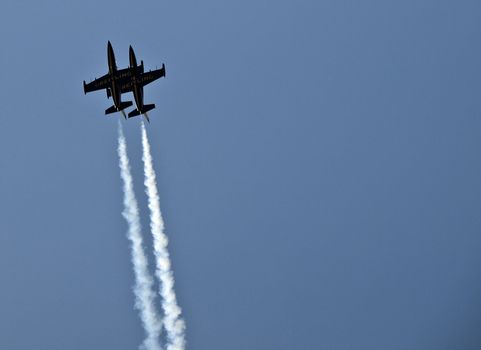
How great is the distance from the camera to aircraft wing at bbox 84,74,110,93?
17375 centimetres

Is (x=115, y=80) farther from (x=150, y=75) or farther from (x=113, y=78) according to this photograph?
(x=150, y=75)

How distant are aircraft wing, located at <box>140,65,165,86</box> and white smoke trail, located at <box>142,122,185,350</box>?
8347 millimetres

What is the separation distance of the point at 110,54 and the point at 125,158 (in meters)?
19.5

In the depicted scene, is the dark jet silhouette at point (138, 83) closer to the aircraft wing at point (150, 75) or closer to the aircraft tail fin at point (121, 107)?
the aircraft wing at point (150, 75)

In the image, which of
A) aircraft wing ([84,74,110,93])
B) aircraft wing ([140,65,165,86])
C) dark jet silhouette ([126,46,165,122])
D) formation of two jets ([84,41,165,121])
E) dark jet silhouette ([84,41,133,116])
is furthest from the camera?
aircraft wing ([140,65,165,86])

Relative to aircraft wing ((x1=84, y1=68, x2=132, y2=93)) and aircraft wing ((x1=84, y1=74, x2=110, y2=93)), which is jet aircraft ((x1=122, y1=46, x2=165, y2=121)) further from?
aircraft wing ((x1=84, y1=74, x2=110, y2=93))

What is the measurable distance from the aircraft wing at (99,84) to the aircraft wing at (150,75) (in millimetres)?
5126

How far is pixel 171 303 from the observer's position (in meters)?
181

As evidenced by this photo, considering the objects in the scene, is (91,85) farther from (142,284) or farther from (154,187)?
(142,284)

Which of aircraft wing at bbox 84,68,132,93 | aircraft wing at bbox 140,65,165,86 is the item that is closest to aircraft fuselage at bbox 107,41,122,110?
aircraft wing at bbox 84,68,132,93

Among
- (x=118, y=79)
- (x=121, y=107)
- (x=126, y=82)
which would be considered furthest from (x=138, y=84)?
(x=121, y=107)

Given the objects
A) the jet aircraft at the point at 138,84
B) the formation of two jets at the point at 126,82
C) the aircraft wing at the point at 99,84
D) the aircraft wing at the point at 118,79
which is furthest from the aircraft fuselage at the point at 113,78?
the jet aircraft at the point at 138,84

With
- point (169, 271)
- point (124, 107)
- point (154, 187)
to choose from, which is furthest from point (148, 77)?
point (169, 271)

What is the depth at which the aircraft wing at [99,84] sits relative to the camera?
17375 cm
